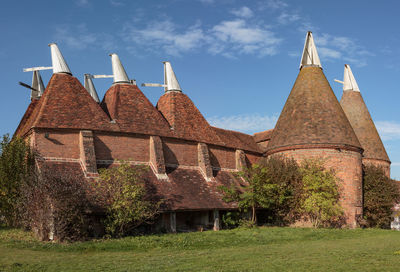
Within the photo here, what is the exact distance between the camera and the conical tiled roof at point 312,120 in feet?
81.6

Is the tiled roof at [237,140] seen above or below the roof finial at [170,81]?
below

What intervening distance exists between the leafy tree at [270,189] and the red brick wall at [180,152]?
Result: 111 inches

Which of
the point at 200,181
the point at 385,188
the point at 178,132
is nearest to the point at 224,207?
the point at 200,181

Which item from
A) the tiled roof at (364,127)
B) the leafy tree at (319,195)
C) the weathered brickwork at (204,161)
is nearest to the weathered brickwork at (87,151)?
the weathered brickwork at (204,161)

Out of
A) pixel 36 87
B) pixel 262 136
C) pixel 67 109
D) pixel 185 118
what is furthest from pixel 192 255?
pixel 262 136

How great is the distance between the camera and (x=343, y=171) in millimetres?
24234

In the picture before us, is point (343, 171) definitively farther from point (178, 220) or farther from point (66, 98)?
point (66, 98)

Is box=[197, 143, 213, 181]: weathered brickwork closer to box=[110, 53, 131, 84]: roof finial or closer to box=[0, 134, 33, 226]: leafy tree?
box=[110, 53, 131, 84]: roof finial

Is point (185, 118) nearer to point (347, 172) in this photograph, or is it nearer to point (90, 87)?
point (90, 87)

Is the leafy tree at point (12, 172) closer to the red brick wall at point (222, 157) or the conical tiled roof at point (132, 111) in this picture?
the conical tiled roof at point (132, 111)

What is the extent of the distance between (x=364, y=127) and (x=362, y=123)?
38 centimetres

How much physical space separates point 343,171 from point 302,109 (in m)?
4.79

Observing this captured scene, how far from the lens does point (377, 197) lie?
2650 cm

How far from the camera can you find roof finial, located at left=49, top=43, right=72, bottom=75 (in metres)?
23.3
